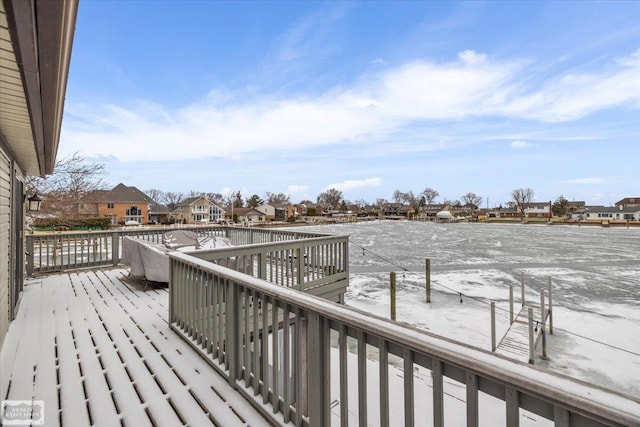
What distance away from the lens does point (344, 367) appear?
163cm

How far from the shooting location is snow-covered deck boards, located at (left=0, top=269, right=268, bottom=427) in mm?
2125

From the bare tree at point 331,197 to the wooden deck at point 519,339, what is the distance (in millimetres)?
80558

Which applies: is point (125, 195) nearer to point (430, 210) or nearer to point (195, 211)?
point (195, 211)

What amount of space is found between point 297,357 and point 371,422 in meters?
1.02

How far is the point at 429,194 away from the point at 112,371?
311 feet

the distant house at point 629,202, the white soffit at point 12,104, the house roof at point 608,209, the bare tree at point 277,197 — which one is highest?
the bare tree at point 277,197

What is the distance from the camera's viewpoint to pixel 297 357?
1.92 metres

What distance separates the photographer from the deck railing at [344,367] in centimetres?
89

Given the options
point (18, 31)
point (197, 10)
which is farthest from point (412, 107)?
point (18, 31)

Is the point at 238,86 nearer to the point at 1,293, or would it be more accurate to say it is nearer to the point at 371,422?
the point at 1,293

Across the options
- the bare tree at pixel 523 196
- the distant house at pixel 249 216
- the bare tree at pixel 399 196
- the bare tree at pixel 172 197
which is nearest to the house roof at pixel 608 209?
the bare tree at pixel 523 196

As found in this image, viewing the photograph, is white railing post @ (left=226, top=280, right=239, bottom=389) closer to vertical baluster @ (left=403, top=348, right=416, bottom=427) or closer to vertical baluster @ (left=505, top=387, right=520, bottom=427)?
vertical baluster @ (left=403, top=348, right=416, bottom=427)

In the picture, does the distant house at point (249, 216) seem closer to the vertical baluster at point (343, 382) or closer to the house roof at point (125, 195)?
the house roof at point (125, 195)

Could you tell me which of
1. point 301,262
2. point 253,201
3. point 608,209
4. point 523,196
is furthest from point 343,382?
point 523,196
